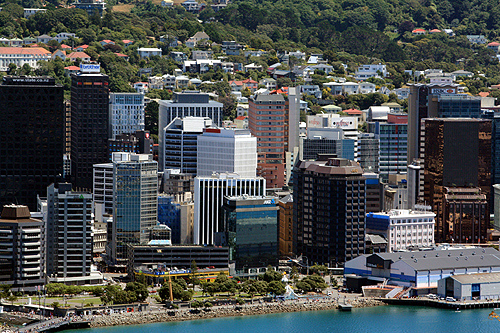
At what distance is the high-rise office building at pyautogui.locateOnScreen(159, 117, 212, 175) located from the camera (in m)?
125

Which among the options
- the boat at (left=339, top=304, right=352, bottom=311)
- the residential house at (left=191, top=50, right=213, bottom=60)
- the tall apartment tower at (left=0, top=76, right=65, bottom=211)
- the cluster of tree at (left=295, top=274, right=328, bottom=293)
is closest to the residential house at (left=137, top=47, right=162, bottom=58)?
the residential house at (left=191, top=50, right=213, bottom=60)

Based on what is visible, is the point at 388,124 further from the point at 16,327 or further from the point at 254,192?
the point at 16,327

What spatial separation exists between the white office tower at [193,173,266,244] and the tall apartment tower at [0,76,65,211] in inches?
653

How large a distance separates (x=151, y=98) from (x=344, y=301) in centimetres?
6491

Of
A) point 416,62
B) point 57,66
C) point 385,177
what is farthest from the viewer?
point 416,62

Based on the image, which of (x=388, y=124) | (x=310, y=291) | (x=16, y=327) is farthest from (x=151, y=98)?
(x=16, y=327)

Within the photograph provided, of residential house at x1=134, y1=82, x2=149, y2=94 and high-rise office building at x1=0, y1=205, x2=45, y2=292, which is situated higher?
residential house at x1=134, y1=82, x2=149, y2=94

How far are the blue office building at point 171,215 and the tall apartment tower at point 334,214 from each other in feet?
41.8

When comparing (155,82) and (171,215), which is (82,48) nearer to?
(155,82)

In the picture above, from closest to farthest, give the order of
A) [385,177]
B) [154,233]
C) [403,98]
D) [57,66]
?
1. [154,233]
2. [385,177]
3. [57,66]
4. [403,98]

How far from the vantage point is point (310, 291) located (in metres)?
97.3

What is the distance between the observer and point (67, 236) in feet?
319

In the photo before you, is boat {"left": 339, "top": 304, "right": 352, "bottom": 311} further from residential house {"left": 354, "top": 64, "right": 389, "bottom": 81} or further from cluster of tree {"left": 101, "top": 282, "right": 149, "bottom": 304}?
residential house {"left": 354, "top": 64, "right": 389, "bottom": 81}

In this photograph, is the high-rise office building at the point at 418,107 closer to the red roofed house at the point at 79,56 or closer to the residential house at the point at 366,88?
the residential house at the point at 366,88
